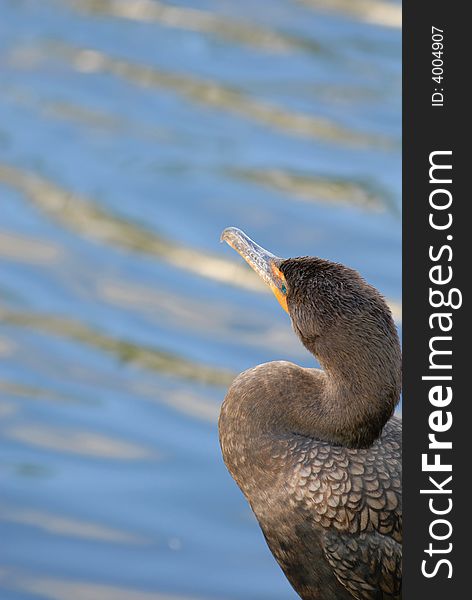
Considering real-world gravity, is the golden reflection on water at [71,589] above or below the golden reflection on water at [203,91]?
below

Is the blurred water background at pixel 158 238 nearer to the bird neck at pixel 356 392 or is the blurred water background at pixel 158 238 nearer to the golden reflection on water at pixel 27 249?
the golden reflection on water at pixel 27 249

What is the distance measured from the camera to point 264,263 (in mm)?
6219

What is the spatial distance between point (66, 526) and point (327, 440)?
6.72ft

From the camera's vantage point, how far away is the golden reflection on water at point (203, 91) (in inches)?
462

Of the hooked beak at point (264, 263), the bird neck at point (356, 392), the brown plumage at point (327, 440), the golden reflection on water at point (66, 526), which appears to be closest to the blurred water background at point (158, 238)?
the golden reflection on water at point (66, 526)

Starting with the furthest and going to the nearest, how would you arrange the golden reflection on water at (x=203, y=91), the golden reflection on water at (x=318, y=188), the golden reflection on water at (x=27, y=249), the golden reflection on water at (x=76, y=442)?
the golden reflection on water at (x=203, y=91) → the golden reflection on water at (x=318, y=188) → the golden reflection on water at (x=27, y=249) → the golden reflection on water at (x=76, y=442)

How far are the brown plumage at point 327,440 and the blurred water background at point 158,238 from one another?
119 cm

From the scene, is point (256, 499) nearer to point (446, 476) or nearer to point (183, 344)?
point (446, 476)

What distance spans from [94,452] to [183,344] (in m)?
1.32

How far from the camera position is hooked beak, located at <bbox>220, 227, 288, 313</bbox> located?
608cm

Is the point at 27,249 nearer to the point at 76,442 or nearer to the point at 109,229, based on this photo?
the point at 109,229

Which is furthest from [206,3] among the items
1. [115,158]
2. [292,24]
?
[115,158]

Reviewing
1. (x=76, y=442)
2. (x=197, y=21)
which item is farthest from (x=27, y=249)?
(x=197, y=21)

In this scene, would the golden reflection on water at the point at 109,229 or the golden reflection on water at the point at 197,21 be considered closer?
the golden reflection on water at the point at 109,229
